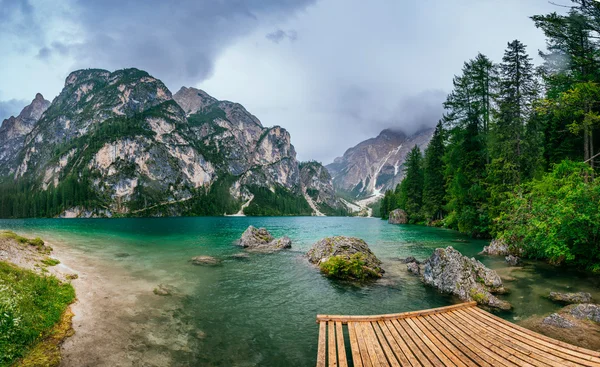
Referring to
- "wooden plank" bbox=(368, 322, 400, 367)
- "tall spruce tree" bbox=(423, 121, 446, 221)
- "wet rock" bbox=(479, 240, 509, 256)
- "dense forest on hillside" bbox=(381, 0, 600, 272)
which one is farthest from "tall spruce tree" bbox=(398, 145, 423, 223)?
"wooden plank" bbox=(368, 322, 400, 367)

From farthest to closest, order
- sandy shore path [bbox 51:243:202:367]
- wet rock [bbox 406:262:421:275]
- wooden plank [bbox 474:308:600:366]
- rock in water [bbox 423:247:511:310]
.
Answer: wet rock [bbox 406:262:421:275], rock in water [bbox 423:247:511:310], sandy shore path [bbox 51:243:202:367], wooden plank [bbox 474:308:600:366]

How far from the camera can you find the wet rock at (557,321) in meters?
11.2

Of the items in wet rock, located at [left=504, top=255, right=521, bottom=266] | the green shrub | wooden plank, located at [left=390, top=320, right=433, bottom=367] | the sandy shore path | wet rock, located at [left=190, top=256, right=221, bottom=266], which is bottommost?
wet rock, located at [left=190, top=256, right=221, bottom=266]

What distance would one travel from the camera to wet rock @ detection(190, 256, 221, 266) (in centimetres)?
2584

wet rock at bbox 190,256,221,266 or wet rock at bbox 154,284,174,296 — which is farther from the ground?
wet rock at bbox 154,284,174,296

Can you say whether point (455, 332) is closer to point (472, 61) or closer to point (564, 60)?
point (564, 60)

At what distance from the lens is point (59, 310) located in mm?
12281

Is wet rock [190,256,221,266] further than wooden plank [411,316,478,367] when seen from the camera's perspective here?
Yes

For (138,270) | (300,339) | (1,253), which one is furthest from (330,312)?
(1,253)

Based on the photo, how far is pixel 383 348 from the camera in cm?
847

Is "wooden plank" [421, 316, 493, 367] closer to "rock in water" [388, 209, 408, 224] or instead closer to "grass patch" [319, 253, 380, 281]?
"grass patch" [319, 253, 380, 281]

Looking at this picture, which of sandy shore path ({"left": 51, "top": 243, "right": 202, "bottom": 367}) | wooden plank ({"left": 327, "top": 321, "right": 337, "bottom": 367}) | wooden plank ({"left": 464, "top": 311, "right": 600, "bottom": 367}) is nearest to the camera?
wooden plank ({"left": 464, "top": 311, "right": 600, "bottom": 367})

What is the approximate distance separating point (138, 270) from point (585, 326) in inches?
1126

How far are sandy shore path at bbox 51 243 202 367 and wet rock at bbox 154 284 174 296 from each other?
1.11 ft
